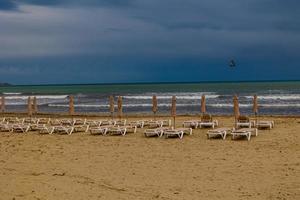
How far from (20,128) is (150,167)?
10.7 meters

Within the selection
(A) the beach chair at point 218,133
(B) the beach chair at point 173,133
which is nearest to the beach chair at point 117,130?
(B) the beach chair at point 173,133

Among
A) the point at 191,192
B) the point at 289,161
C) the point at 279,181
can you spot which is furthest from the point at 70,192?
the point at 289,161

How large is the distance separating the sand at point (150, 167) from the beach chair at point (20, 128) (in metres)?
2.46

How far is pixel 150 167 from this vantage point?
1159cm

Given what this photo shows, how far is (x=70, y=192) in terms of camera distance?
8297mm

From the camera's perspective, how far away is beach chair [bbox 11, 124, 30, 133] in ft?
67.7

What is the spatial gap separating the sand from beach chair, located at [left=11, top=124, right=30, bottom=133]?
8.06 ft

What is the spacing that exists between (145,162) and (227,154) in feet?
8.24

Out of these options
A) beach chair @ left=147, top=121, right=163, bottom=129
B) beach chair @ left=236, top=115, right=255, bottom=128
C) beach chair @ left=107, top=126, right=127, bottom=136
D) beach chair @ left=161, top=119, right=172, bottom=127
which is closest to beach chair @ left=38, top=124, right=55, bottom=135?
beach chair @ left=107, top=126, right=127, bottom=136

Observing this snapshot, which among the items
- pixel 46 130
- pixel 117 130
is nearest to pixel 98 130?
pixel 117 130

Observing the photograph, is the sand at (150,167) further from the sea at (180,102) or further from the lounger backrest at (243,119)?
the sea at (180,102)

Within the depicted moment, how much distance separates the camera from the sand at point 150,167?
8.64m

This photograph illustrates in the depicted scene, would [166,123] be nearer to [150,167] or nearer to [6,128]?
[6,128]

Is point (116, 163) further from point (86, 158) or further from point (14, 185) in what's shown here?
point (14, 185)
